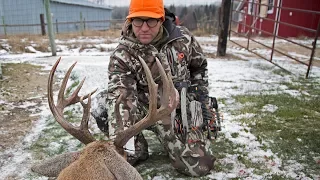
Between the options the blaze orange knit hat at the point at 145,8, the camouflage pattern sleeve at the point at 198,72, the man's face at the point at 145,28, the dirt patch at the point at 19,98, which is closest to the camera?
the blaze orange knit hat at the point at 145,8

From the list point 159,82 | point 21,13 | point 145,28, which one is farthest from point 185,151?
point 21,13

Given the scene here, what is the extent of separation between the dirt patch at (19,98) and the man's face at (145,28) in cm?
215

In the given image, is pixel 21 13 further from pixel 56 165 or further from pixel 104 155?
pixel 104 155

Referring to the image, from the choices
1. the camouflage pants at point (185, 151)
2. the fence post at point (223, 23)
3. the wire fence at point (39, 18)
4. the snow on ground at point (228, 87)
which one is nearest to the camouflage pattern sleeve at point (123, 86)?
the camouflage pants at point (185, 151)

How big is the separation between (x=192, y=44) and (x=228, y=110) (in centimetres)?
177

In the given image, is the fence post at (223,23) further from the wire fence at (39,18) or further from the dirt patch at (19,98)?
the wire fence at (39,18)

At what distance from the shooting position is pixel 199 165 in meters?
3.31

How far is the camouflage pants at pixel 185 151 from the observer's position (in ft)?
10.9

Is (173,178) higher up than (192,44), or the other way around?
(192,44)

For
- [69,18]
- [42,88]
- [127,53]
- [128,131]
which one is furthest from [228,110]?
[69,18]

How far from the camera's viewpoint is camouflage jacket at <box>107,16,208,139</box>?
324 cm

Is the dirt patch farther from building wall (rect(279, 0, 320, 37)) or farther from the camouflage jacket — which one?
building wall (rect(279, 0, 320, 37))

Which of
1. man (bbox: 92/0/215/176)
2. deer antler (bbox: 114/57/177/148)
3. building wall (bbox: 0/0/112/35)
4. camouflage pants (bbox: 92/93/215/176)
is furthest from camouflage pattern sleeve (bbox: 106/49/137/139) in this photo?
building wall (bbox: 0/0/112/35)

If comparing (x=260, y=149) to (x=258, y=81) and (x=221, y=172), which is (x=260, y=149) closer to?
(x=221, y=172)
